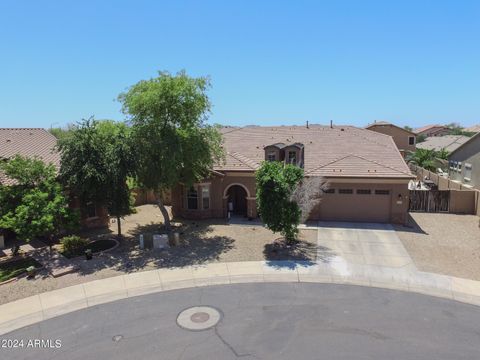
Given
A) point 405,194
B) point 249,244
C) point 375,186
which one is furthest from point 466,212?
point 249,244

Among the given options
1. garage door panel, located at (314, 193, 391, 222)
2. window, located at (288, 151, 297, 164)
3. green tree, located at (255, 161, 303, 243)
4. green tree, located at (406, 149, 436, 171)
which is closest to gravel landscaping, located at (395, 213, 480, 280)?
garage door panel, located at (314, 193, 391, 222)

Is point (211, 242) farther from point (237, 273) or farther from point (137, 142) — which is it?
point (137, 142)

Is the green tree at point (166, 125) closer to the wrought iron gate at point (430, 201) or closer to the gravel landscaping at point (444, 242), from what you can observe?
the gravel landscaping at point (444, 242)

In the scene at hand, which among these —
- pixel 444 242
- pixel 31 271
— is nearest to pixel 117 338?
pixel 31 271

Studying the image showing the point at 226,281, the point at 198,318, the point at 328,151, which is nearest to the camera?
the point at 198,318

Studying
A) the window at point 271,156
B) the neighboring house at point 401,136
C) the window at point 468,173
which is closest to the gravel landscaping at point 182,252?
the window at point 271,156

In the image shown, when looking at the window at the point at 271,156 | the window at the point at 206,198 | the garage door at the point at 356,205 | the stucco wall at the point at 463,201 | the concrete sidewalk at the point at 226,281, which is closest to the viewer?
the concrete sidewalk at the point at 226,281

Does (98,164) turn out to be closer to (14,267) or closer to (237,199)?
(14,267)
